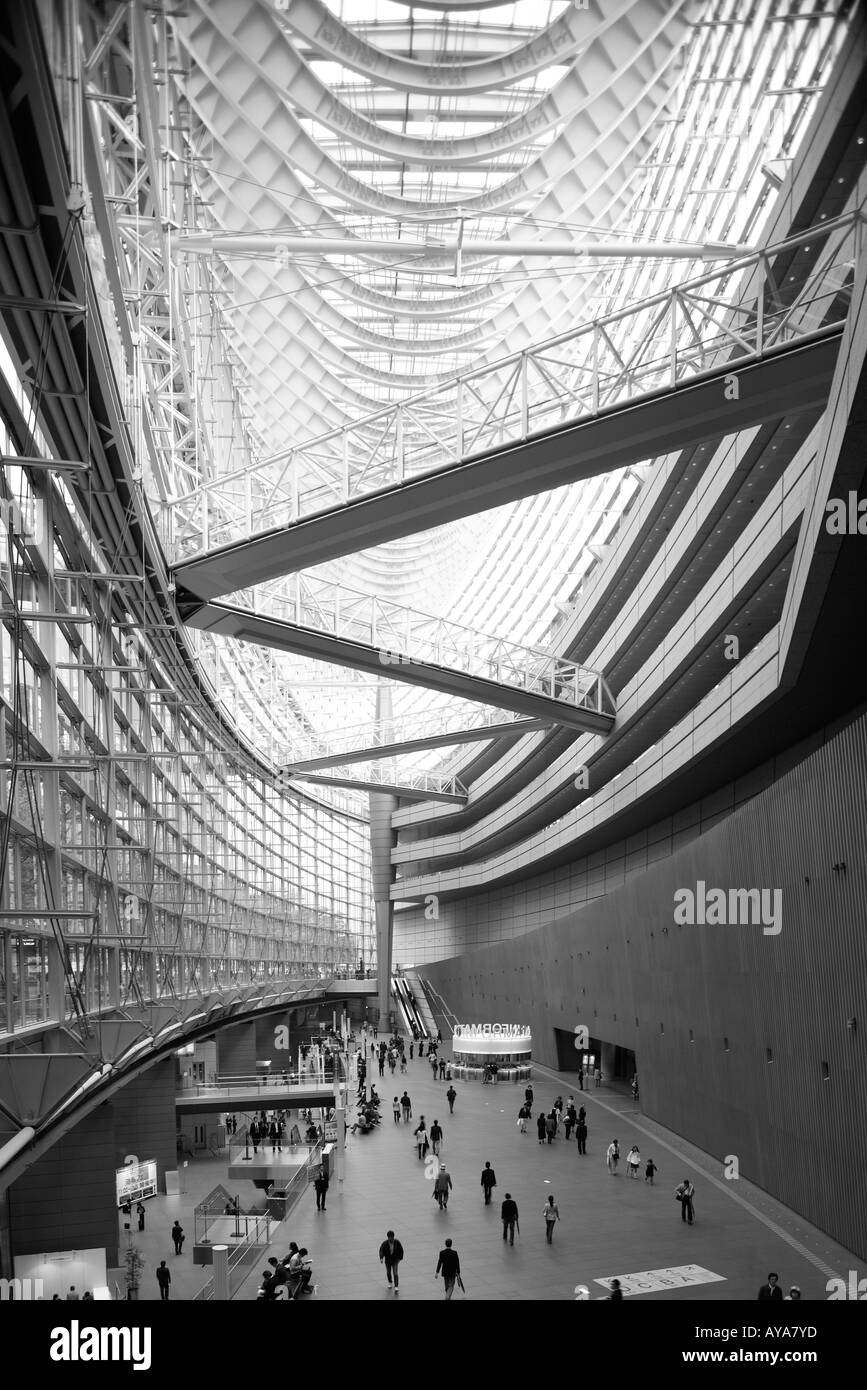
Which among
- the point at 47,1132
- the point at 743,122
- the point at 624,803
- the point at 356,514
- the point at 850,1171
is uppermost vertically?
the point at 743,122

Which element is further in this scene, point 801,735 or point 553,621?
point 553,621

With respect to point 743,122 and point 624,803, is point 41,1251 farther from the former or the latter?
point 743,122

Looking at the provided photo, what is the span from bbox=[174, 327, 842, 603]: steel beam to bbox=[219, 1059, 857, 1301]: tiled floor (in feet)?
34.1

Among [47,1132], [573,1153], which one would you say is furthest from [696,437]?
[573,1153]

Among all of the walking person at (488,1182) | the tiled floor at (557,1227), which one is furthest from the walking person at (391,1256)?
the walking person at (488,1182)

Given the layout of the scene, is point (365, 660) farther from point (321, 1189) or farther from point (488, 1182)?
point (488, 1182)

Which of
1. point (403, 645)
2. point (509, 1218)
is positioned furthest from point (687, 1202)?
point (403, 645)

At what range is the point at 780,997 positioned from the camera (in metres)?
17.5

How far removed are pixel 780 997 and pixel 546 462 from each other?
8.27 metres

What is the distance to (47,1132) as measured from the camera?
13.2m

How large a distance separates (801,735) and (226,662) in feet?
77.5

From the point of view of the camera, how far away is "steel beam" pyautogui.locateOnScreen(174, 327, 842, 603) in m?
15.5

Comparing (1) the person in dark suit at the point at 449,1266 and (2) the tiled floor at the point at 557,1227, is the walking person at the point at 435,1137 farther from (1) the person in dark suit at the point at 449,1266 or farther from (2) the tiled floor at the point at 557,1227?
(1) the person in dark suit at the point at 449,1266

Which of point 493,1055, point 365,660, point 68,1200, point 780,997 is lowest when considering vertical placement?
point 493,1055
